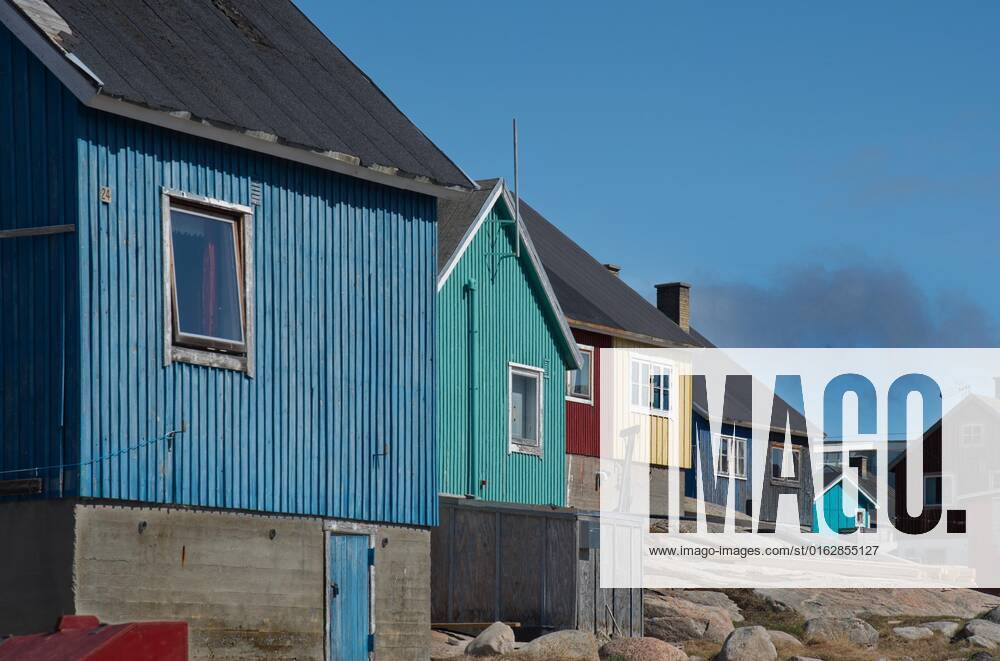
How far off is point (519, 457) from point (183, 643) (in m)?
17.8

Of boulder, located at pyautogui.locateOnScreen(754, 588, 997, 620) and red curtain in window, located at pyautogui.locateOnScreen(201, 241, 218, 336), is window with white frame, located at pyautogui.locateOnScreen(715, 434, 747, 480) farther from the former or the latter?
red curtain in window, located at pyautogui.locateOnScreen(201, 241, 218, 336)

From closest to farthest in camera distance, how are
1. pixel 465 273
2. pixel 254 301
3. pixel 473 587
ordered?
1. pixel 254 301
2. pixel 473 587
3. pixel 465 273

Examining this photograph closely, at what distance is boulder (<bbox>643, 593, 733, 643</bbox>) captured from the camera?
25281mm

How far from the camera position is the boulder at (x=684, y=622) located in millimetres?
25281

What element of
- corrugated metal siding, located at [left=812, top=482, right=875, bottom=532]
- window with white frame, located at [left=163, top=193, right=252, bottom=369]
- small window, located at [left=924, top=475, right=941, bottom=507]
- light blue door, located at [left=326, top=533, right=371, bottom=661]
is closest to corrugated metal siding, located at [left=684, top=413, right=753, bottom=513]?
corrugated metal siding, located at [left=812, top=482, right=875, bottom=532]

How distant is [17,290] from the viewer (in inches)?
609

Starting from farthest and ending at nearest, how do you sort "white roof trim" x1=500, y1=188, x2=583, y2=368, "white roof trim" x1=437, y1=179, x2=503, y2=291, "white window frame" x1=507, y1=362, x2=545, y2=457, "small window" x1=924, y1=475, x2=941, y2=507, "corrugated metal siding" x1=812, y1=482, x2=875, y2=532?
1. "small window" x1=924, y1=475, x2=941, y2=507
2. "corrugated metal siding" x1=812, y1=482, x2=875, y2=532
3. "white roof trim" x1=500, y1=188, x2=583, y2=368
4. "white window frame" x1=507, y1=362, x2=545, y2=457
5. "white roof trim" x1=437, y1=179, x2=503, y2=291

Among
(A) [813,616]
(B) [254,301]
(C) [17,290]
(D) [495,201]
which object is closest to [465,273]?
(D) [495,201]

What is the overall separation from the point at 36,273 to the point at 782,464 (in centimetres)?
4181

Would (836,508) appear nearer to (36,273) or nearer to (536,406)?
(536,406)

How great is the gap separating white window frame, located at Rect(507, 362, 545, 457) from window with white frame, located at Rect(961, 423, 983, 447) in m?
38.3

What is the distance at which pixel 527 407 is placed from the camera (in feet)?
95.2

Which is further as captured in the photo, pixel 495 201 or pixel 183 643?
pixel 495 201

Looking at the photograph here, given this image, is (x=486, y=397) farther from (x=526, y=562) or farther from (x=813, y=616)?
(x=813, y=616)
